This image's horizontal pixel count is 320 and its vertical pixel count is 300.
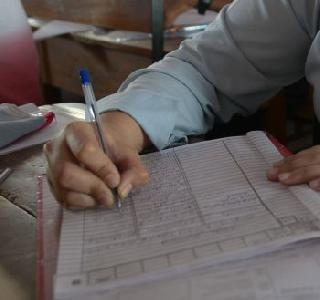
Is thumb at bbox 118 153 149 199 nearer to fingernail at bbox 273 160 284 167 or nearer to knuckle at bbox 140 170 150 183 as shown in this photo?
knuckle at bbox 140 170 150 183

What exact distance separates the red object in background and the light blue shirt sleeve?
2.30ft

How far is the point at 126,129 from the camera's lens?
0.73m

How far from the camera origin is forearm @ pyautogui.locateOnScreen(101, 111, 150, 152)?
2.32ft

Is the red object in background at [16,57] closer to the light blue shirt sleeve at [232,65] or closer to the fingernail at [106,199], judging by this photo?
the light blue shirt sleeve at [232,65]

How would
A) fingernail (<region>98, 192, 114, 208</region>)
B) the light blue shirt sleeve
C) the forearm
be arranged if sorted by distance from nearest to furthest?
fingernail (<region>98, 192, 114, 208</region>)
the forearm
the light blue shirt sleeve

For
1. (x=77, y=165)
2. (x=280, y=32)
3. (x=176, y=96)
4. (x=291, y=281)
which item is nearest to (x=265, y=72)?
(x=280, y=32)

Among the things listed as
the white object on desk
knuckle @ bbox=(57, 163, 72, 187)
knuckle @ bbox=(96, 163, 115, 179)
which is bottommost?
the white object on desk

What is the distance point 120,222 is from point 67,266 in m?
0.09

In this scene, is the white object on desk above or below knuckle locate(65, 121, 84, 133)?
below

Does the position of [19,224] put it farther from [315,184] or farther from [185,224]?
[315,184]

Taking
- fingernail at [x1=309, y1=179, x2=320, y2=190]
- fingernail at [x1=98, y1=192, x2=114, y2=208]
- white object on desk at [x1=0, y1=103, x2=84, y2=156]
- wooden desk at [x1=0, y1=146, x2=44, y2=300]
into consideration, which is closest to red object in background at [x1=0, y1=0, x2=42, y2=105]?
white object on desk at [x1=0, y1=103, x2=84, y2=156]

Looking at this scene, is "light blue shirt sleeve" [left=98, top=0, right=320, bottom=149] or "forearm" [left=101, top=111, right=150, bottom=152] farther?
"light blue shirt sleeve" [left=98, top=0, right=320, bottom=149]

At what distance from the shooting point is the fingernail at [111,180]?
583 mm

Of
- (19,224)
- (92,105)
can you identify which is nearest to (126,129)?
(92,105)
